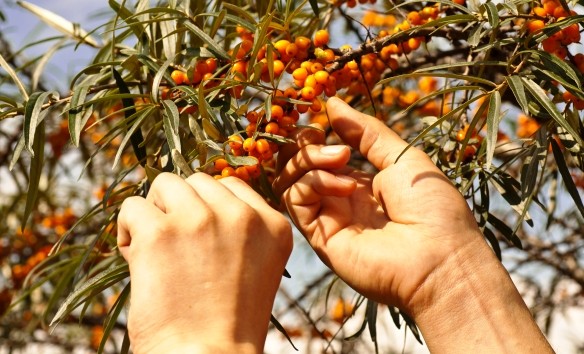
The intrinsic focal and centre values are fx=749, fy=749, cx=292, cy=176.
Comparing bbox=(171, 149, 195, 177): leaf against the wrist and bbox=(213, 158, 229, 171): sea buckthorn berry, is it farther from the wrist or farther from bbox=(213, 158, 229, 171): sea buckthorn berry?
the wrist

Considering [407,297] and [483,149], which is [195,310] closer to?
[407,297]

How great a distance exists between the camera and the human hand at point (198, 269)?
0.93 m

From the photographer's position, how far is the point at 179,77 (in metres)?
1.17

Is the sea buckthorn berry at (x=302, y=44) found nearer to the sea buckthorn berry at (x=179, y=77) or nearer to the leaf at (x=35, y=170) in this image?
the sea buckthorn berry at (x=179, y=77)

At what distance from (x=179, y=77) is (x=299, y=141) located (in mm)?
214

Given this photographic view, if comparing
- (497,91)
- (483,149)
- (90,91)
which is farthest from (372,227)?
(90,91)

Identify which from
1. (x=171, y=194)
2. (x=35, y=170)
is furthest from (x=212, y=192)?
(x=35, y=170)

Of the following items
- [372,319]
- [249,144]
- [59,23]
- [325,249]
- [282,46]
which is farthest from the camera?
[59,23]

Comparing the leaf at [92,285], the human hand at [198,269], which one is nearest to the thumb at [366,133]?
the human hand at [198,269]

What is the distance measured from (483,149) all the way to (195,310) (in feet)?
1.72

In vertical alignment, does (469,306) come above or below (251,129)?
below

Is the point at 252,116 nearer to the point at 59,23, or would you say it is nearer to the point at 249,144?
the point at 249,144

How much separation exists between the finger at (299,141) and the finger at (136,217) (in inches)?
11.2

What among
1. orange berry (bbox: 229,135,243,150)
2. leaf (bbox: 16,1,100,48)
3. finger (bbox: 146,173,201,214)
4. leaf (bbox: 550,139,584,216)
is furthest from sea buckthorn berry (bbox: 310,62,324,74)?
leaf (bbox: 16,1,100,48)
